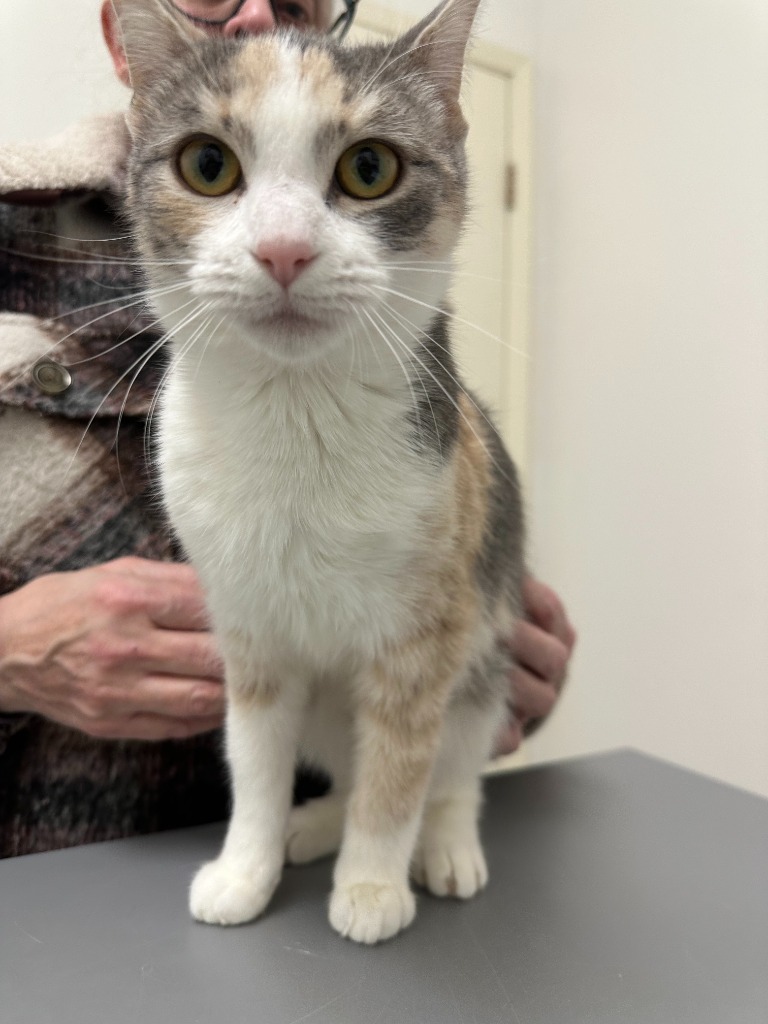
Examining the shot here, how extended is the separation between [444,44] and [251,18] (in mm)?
396

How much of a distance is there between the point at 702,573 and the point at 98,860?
1.21m

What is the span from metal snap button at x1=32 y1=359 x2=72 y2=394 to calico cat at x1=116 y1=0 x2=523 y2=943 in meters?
0.28

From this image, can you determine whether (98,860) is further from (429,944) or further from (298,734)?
(429,944)

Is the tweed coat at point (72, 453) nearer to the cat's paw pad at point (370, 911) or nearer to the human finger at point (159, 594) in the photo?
the human finger at point (159, 594)

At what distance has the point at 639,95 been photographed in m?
1.60

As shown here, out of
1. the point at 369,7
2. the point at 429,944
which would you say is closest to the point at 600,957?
the point at 429,944

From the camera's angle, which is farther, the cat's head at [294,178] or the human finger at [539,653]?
the human finger at [539,653]

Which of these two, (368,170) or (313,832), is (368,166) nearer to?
(368,170)

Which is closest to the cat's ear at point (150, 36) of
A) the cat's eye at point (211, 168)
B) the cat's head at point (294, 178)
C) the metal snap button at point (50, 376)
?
the cat's head at point (294, 178)

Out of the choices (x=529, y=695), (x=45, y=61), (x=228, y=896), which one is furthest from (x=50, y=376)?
(x=45, y=61)

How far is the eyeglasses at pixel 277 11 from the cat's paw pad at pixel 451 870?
93 cm

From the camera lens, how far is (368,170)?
579 mm

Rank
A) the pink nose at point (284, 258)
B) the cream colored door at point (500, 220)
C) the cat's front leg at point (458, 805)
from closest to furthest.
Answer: the pink nose at point (284, 258)
the cat's front leg at point (458, 805)
the cream colored door at point (500, 220)

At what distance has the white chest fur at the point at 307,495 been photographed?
0.62 metres
